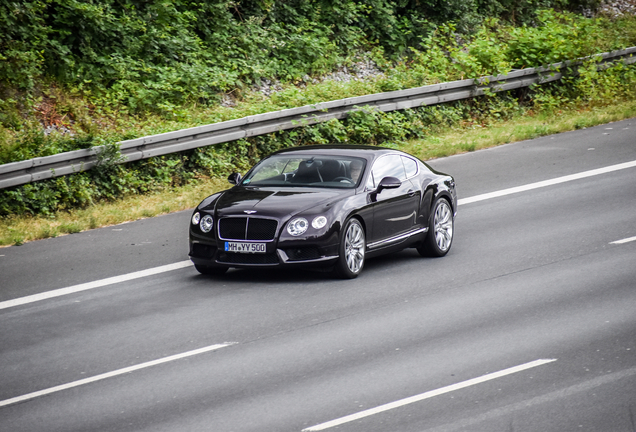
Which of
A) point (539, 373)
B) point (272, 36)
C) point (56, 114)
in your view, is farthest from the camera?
point (272, 36)

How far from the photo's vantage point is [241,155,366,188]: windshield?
429 inches

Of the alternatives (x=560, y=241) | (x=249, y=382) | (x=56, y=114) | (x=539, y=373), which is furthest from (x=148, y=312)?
(x=56, y=114)

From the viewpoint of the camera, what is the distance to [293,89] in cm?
1973

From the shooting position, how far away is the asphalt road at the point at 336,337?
639 centimetres

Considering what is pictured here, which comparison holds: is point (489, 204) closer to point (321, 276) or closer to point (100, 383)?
point (321, 276)

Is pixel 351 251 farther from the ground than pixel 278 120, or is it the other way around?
pixel 278 120

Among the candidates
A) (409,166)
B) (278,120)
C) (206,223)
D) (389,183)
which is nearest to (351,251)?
(389,183)

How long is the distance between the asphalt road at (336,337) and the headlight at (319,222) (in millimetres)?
712

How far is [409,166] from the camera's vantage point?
1196cm

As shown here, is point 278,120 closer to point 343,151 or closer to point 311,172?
point 343,151

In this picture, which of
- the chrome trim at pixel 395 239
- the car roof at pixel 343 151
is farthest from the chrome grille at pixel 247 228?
the car roof at pixel 343 151

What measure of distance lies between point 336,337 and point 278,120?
10.2m

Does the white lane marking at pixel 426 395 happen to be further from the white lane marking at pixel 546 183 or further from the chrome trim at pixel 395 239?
the white lane marking at pixel 546 183

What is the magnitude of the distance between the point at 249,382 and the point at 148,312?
2.61 meters
